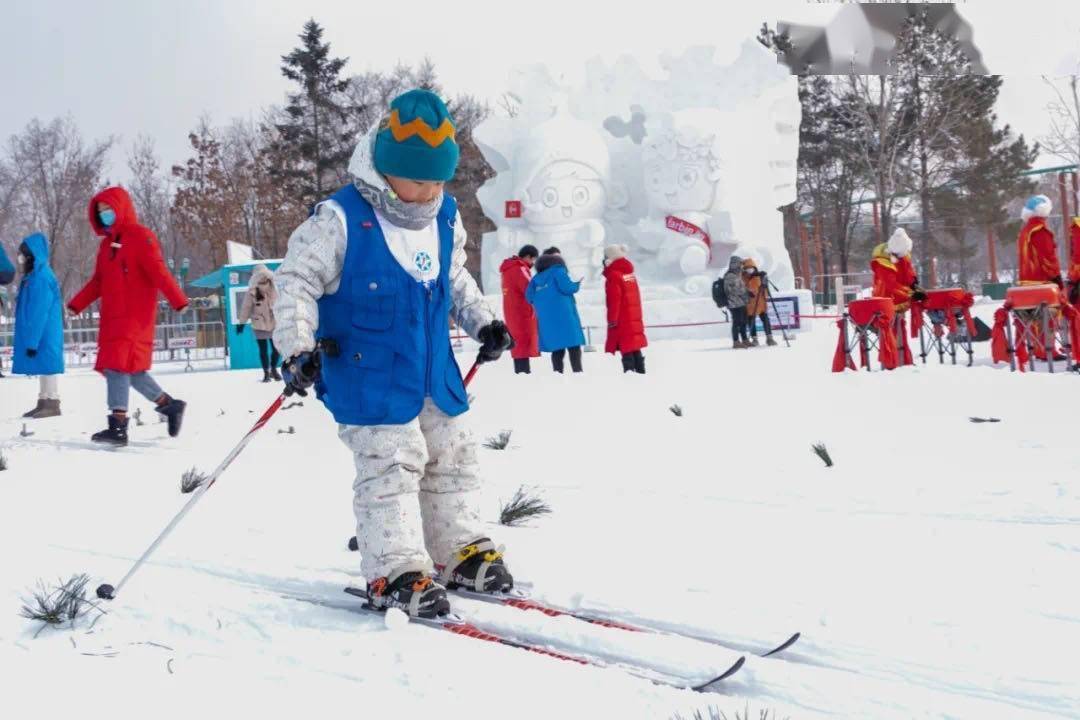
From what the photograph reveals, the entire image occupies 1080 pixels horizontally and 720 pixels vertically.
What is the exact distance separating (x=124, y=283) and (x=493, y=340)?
4.18m

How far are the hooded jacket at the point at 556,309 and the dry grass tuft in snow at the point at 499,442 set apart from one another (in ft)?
16.8

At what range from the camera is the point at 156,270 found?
6660 millimetres

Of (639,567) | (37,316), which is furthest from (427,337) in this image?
(37,316)

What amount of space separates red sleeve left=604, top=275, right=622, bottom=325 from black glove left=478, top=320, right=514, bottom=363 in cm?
746

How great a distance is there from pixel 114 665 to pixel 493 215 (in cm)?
1833

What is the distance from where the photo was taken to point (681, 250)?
62.3 ft

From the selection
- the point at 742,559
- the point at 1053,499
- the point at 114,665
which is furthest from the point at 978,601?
the point at 114,665

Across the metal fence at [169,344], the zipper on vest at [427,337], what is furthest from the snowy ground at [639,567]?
the metal fence at [169,344]

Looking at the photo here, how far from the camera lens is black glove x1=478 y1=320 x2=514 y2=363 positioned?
339 cm

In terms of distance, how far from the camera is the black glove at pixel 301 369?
287 centimetres

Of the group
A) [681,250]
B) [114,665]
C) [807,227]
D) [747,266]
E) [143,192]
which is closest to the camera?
[114,665]

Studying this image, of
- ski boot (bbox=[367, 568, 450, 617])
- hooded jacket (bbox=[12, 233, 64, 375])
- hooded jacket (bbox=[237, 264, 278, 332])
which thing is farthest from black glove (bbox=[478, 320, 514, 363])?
hooded jacket (bbox=[237, 264, 278, 332])

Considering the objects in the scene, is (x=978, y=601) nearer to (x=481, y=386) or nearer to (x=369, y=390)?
Answer: (x=369, y=390)

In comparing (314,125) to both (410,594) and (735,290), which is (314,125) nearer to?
(735,290)
